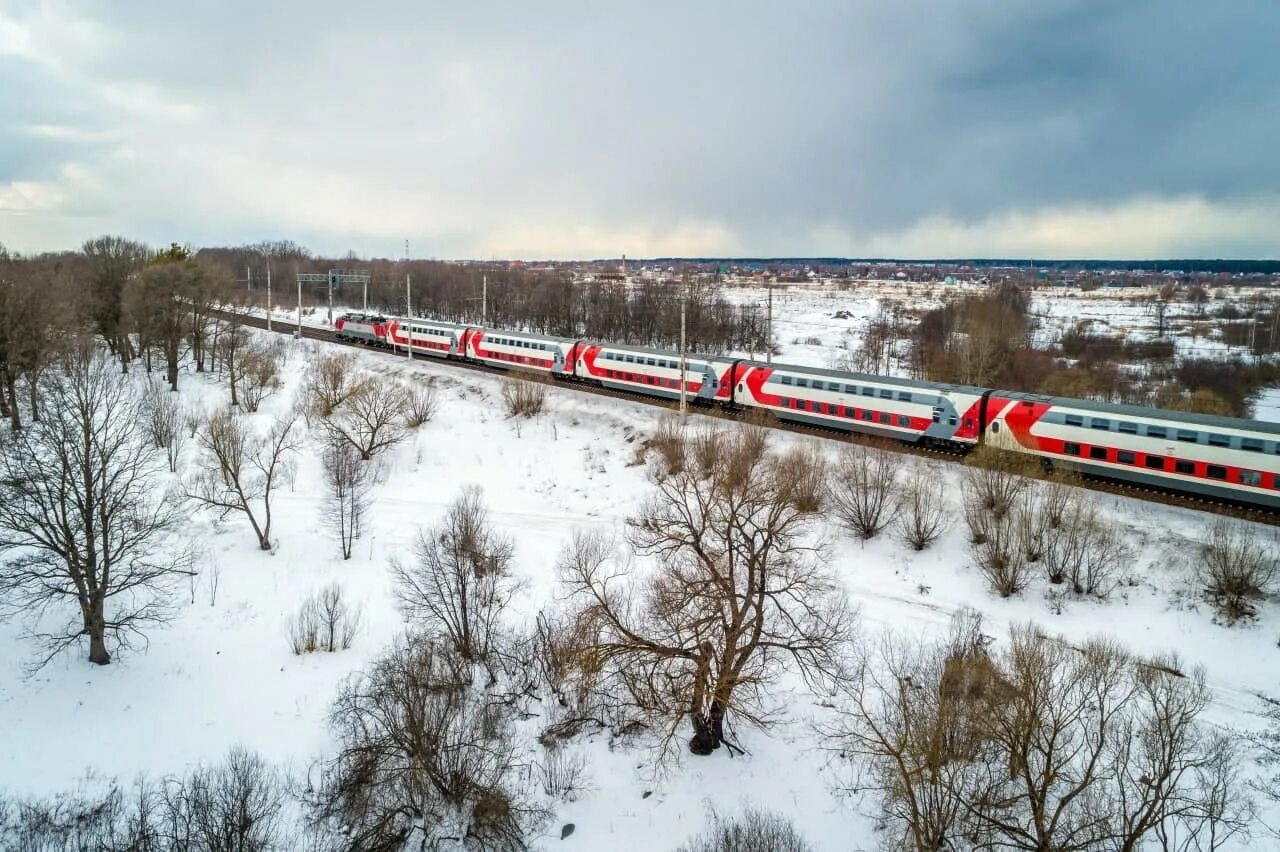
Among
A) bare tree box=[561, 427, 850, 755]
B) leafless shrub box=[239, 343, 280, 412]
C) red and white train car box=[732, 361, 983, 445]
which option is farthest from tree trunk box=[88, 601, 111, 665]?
red and white train car box=[732, 361, 983, 445]

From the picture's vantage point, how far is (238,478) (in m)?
34.6

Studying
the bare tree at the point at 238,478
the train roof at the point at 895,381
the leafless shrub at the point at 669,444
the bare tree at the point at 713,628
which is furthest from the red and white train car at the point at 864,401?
the bare tree at the point at 238,478

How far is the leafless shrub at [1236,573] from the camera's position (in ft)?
73.5

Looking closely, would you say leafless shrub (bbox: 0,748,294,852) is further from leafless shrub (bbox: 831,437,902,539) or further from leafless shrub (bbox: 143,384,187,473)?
leafless shrub (bbox: 143,384,187,473)

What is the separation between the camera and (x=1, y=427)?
41.9 metres

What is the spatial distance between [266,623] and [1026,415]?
30.2 metres

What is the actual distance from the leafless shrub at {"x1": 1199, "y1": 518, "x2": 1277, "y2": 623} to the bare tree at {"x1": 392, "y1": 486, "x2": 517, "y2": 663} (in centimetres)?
2261

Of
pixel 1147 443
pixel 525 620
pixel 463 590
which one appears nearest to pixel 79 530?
pixel 463 590

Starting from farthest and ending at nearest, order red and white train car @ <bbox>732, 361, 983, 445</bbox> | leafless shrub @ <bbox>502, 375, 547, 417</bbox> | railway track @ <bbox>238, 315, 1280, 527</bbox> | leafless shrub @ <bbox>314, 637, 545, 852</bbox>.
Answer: leafless shrub @ <bbox>502, 375, 547, 417</bbox> < red and white train car @ <bbox>732, 361, 983, 445</bbox> < railway track @ <bbox>238, 315, 1280, 527</bbox> < leafless shrub @ <bbox>314, 637, 545, 852</bbox>

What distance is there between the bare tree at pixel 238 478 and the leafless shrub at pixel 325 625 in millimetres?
6312

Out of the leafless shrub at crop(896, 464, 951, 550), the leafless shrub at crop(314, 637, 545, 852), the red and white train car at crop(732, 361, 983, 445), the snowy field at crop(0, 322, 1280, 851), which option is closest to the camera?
the leafless shrub at crop(314, 637, 545, 852)

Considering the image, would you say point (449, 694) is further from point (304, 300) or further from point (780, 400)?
point (304, 300)

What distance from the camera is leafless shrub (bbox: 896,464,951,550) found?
28547 mm

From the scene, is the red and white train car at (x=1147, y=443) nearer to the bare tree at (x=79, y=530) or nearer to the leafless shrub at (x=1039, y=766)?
the leafless shrub at (x=1039, y=766)
